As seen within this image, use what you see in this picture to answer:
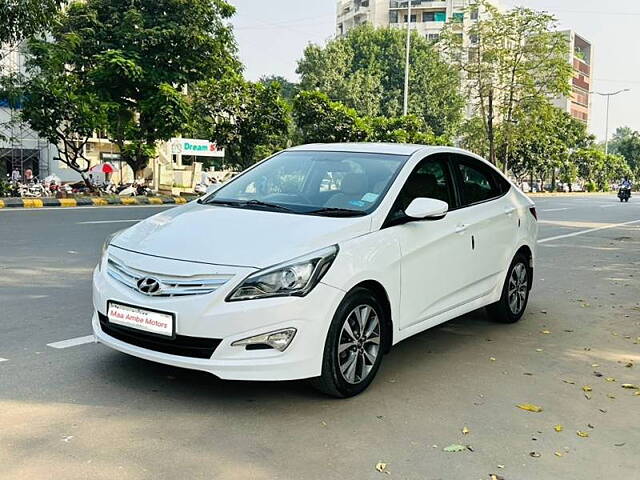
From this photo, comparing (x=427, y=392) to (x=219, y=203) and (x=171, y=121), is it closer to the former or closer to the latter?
(x=219, y=203)

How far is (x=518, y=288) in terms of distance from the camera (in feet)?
20.7

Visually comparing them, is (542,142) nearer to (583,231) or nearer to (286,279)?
(583,231)

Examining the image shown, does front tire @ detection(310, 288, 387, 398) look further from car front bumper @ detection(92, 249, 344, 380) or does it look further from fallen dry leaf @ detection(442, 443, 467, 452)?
fallen dry leaf @ detection(442, 443, 467, 452)

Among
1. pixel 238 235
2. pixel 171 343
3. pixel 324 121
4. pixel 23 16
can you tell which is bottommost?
pixel 171 343

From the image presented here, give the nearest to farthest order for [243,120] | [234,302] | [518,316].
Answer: [234,302] < [518,316] < [243,120]

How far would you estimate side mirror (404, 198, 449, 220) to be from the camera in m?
4.47

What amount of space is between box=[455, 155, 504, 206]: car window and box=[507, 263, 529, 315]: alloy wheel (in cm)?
73

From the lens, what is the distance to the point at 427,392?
4312mm

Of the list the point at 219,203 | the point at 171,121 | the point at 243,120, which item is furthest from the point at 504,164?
the point at 219,203

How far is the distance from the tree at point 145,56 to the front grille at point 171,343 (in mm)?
23402

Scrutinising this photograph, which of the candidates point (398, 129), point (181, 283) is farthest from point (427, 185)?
point (398, 129)

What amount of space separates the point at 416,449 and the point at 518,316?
3.23 m

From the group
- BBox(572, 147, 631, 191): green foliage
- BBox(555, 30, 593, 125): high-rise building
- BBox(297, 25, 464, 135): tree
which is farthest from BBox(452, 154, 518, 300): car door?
BBox(555, 30, 593, 125): high-rise building

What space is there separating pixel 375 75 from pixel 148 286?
186 ft
